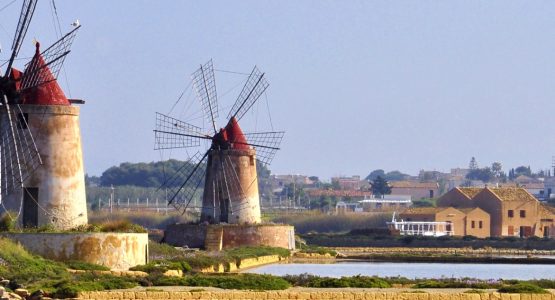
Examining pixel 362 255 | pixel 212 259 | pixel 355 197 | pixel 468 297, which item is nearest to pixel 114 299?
pixel 468 297

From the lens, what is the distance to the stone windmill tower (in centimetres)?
3972

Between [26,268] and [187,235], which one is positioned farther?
[187,235]

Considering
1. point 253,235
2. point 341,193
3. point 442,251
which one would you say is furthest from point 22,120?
point 341,193

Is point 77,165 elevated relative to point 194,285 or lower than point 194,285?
elevated

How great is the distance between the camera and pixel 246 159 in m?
63.2

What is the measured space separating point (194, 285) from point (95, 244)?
216 inches

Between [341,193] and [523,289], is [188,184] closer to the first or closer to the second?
[523,289]

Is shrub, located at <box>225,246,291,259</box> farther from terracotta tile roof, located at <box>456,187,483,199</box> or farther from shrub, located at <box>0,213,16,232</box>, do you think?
terracotta tile roof, located at <box>456,187,483,199</box>

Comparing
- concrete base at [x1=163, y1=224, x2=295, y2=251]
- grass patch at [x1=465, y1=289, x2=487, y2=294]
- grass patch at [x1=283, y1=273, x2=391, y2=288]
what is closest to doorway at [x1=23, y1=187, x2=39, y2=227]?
grass patch at [x1=283, y1=273, x2=391, y2=288]

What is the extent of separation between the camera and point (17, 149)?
130 feet

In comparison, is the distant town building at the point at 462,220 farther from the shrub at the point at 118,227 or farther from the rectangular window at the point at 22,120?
the rectangular window at the point at 22,120

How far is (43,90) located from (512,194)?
58.0 meters

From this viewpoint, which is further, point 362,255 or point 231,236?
point 362,255

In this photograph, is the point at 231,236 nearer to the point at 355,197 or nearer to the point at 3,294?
the point at 3,294
